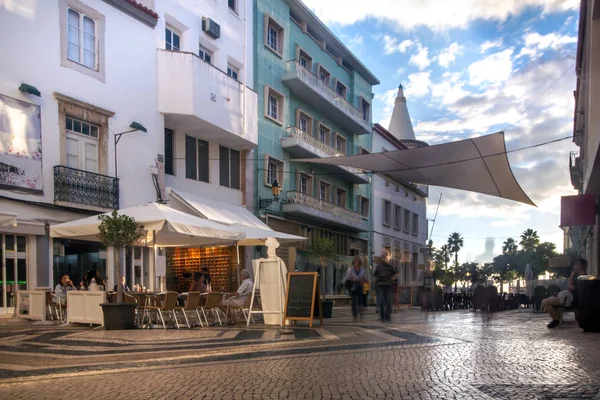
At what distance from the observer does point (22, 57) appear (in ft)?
48.0

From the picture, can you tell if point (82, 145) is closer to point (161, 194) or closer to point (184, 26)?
point (161, 194)

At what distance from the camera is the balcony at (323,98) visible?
87.8 feet

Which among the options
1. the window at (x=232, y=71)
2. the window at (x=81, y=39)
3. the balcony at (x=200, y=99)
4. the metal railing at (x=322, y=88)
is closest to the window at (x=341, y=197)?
the metal railing at (x=322, y=88)

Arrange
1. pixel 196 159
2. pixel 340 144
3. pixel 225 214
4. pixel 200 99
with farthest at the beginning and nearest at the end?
pixel 340 144 → pixel 196 159 → pixel 200 99 → pixel 225 214

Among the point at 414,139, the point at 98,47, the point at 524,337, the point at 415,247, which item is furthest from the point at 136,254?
the point at 414,139

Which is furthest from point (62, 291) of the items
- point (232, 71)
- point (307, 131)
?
point (307, 131)

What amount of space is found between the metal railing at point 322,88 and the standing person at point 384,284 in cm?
1405

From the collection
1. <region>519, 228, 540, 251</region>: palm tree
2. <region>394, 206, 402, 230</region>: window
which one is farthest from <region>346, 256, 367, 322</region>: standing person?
<region>519, 228, 540, 251</region>: palm tree

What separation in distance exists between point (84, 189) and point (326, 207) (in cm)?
1485

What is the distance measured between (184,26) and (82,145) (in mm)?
6192

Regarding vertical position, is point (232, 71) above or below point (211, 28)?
below

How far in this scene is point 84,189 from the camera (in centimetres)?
1584

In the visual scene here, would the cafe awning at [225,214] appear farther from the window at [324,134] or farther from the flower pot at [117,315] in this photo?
the window at [324,134]

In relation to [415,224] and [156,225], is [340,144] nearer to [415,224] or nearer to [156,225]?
[415,224]
